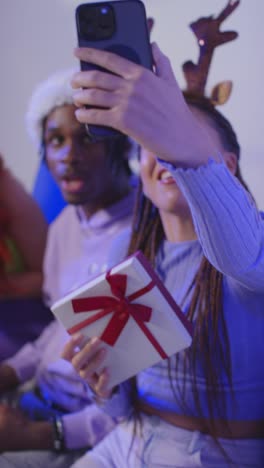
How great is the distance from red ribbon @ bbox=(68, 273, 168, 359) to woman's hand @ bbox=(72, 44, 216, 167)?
0.20 metres

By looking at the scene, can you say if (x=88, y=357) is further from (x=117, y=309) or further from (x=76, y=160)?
(x=76, y=160)

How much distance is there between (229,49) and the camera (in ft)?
2.39

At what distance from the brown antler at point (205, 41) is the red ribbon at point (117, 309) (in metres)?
0.31

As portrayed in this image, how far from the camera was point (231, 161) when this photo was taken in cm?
66

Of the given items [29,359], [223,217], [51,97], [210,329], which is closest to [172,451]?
[210,329]

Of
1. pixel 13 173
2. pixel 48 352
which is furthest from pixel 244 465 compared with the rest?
pixel 13 173

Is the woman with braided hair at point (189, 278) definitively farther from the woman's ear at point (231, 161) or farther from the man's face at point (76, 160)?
the man's face at point (76, 160)

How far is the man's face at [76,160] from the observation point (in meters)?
0.97

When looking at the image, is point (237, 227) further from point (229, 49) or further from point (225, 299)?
point (229, 49)

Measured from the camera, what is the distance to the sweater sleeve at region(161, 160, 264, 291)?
1.45 feet

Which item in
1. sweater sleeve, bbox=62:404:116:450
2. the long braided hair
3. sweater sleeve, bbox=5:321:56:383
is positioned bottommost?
sweater sleeve, bbox=62:404:116:450

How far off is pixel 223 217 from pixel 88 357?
0.88ft

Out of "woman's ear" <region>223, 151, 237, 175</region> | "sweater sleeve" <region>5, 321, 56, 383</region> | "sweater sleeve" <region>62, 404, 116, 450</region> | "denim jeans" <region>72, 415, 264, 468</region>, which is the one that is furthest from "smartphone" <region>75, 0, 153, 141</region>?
"sweater sleeve" <region>5, 321, 56, 383</region>

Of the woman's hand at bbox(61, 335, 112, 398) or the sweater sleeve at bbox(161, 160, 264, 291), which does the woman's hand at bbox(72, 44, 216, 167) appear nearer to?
the sweater sleeve at bbox(161, 160, 264, 291)
